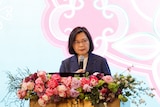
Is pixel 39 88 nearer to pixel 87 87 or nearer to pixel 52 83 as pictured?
pixel 52 83

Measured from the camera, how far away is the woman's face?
2364 millimetres

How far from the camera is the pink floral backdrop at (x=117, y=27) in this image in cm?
297

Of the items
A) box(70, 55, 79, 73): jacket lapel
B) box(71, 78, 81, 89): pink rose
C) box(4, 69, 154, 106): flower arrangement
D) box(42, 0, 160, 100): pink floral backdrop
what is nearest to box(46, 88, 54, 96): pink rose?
box(4, 69, 154, 106): flower arrangement

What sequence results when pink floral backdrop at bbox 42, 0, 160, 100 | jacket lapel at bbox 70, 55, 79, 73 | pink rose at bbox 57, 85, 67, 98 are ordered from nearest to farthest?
pink rose at bbox 57, 85, 67, 98 < jacket lapel at bbox 70, 55, 79, 73 < pink floral backdrop at bbox 42, 0, 160, 100

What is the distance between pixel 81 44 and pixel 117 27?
2.41 feet

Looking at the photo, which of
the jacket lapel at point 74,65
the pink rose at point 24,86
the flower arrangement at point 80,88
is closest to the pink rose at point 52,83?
the flower arrangement at point 80,88

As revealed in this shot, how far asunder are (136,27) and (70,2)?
59 centimetres

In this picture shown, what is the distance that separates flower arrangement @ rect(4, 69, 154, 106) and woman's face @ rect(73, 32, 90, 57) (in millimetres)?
477

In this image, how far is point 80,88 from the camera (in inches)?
72.9

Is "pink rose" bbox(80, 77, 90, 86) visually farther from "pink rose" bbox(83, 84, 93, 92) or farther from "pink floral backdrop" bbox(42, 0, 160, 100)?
"pink floral backdrop" bbox(42, 0, 160, 100)

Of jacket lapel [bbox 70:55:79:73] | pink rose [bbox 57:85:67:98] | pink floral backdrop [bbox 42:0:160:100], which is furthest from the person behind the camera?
pink floral backdrop [bbox 42:0:160:100]

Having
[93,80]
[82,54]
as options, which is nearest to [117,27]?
[82,54]

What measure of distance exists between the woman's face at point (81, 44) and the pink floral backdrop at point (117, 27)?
2.07 feet

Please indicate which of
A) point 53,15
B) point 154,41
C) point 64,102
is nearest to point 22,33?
point 53,15
